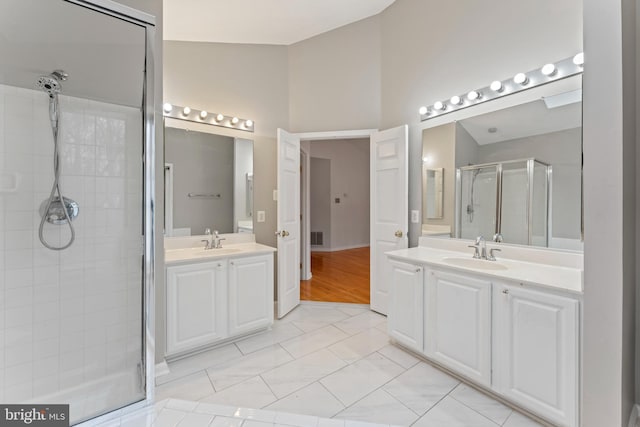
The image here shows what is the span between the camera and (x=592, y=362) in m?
0.93

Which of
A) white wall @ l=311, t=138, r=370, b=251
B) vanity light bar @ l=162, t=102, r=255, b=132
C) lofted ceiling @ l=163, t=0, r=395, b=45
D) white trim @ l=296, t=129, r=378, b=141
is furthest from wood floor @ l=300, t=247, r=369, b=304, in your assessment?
lofted ceiling @ l=163, t=0, r=395, b=45

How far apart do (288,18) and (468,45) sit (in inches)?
68.8

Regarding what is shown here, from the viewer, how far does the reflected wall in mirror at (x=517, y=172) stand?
1.83 m

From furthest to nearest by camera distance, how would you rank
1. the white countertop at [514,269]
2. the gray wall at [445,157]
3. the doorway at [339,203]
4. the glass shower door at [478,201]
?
1. the doorway at [339,203]
2. the gray wall at [445,157]
3. the glass shower door at [478,201]
4. the white countertop at [514,269]

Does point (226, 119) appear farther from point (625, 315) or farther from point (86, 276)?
point (625, 315)

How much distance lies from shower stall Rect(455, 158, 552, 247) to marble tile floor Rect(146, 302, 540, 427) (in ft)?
3.68

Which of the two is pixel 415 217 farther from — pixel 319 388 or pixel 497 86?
pixel 319 388

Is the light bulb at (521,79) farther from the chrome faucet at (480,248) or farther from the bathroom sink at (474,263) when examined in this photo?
the bathroom sink at (474,263)

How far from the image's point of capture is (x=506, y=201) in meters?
2.15

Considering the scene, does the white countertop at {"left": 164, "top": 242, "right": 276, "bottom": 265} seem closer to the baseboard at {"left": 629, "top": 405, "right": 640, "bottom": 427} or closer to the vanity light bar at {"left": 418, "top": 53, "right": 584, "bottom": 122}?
the vanity light bar at {"left": 418, "top": 53, "right": 584, "bottom": 122}

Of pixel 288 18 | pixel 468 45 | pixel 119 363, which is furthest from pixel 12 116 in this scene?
pixel 468 45

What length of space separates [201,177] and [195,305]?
4.05 ft

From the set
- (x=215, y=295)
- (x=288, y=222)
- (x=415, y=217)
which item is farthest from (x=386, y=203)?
(x=215, y=295)

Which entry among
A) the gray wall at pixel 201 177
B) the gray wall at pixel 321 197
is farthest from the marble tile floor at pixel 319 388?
A: the gray wall at pixel 321 197
